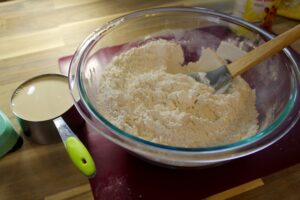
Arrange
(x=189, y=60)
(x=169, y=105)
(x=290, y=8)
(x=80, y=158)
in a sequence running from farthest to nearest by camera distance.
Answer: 1. (x=290, y=8)
2. (x=189, y=60)
3. (x=169, y=105)
4. (x=80, y=158)

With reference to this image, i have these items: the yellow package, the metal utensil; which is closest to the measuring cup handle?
the metal utensil

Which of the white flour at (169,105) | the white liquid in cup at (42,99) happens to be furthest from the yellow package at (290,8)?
the white liquid in cup at (42,99)

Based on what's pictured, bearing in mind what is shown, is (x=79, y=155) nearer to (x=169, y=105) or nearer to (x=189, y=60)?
(x=169, y=105)

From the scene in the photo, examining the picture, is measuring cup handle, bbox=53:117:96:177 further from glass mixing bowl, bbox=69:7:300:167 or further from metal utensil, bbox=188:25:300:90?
metal utensil, bbox=188:25:300:90

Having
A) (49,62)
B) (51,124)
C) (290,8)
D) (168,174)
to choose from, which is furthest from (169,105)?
(290,8)

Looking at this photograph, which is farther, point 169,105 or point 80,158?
point 169,105

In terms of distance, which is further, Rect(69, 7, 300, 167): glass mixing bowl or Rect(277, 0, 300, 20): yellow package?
Rect(277, 0, 300, 20): yellow package
